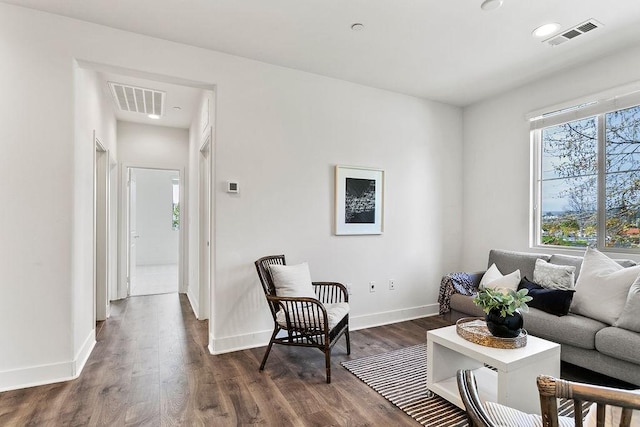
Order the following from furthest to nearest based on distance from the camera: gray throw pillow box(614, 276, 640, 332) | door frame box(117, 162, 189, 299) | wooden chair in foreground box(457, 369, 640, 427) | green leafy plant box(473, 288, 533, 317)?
door frame box(117, 162, 189, 299) < gray throw pillow box(614, 276, 640, 332) < green leafy plant box(473, 288, 533, 317) < wooden chair in foreground box(457, 369, 640, 427)

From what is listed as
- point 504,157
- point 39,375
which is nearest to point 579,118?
point 504,157

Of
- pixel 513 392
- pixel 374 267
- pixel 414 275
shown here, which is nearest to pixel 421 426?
pixel 513 392

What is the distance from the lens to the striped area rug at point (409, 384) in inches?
82.4

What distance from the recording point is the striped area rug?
209cm

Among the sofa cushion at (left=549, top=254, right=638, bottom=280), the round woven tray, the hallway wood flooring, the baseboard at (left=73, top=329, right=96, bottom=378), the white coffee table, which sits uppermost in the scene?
the sofa cushion at (left=549, top=254, right=638, bottom=280)

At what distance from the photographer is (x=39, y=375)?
96.2 inches

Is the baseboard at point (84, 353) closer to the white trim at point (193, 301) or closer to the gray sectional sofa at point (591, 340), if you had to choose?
the white trim at point (193, 301)

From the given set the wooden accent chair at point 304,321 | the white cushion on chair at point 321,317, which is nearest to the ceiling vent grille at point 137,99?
the wooden accent chair at point 304,321

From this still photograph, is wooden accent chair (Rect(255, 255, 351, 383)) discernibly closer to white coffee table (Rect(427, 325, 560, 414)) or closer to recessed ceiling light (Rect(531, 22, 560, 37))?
white coffee table (Rect(427, 325, 560, 414))

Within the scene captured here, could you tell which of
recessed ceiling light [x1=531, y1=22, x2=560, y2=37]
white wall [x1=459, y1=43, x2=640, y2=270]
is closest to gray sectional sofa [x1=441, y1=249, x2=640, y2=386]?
white wall [x1=459, y1=43, x2=640, y2=270]

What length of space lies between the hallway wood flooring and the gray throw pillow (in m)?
1.61

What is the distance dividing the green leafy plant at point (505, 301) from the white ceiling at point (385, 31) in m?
1.99

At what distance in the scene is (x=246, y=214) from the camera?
3.21 m

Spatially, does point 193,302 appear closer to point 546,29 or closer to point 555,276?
point 555,276
